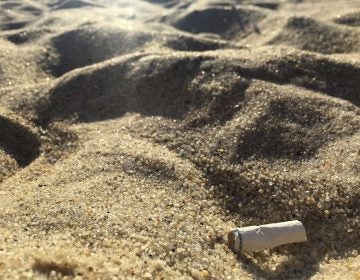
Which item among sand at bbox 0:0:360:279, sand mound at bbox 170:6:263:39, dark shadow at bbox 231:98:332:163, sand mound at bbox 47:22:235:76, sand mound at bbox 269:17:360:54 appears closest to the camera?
sand at bbox 0:0:360:279

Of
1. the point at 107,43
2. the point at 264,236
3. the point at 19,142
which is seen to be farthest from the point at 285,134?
the point at 107,43

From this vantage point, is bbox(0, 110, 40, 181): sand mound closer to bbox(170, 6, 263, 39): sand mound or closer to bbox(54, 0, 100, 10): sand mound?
bbox(170, 6, 263, 39): sand mound

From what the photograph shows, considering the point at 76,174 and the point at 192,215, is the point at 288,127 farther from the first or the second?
the point at 76,174

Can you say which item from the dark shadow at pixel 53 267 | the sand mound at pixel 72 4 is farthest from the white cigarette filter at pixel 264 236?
the sand mound at pixel 72 4

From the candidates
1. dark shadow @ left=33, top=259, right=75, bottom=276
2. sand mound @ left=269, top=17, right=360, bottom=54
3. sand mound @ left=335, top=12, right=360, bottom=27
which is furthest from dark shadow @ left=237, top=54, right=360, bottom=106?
dark shadow @ left=33, top=259, right=75, bottom=276

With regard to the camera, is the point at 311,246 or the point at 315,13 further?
the point at 315,13

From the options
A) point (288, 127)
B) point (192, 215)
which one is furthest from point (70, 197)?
point (288, 127)

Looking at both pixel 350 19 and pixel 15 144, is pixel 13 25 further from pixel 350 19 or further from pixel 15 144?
pixel 350 19
